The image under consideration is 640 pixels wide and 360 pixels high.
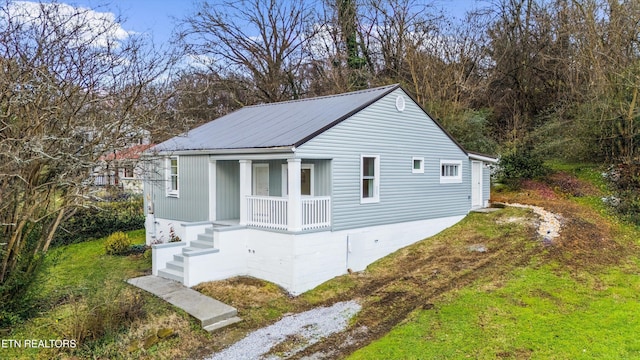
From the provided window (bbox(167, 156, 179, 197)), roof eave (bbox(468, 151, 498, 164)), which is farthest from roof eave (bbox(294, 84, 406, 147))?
window (bbox(167, 156, 179, 197))

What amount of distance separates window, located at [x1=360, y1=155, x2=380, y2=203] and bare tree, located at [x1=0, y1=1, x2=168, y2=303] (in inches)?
A: 252

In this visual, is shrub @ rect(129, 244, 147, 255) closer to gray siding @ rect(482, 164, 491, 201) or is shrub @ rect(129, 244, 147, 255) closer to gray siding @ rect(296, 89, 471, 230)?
gray siding @ rect(296, 89, 471, 230)

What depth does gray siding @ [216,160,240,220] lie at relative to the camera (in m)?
13.4

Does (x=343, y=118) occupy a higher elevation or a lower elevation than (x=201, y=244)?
higher

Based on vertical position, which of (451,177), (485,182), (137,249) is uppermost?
(451,177)

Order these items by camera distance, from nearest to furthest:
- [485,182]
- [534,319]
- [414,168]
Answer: [534,319] < [414,168] < [485,182]

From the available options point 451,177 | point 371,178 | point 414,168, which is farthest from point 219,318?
point 451,177

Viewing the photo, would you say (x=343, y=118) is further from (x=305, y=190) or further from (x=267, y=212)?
(x=267, y=212)

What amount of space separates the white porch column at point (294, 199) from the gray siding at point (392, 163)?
1.42ft

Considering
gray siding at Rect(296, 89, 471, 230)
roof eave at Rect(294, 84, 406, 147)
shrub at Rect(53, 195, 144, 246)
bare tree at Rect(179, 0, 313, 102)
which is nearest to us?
roof eave at Rect(294, 84, 406, 147)

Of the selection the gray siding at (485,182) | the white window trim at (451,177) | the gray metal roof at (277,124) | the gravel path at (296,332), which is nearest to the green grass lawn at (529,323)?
the gravel path at (296,332)

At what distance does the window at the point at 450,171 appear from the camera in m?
15.3

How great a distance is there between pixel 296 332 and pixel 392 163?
655 centimetres

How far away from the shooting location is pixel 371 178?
41.4 feet
